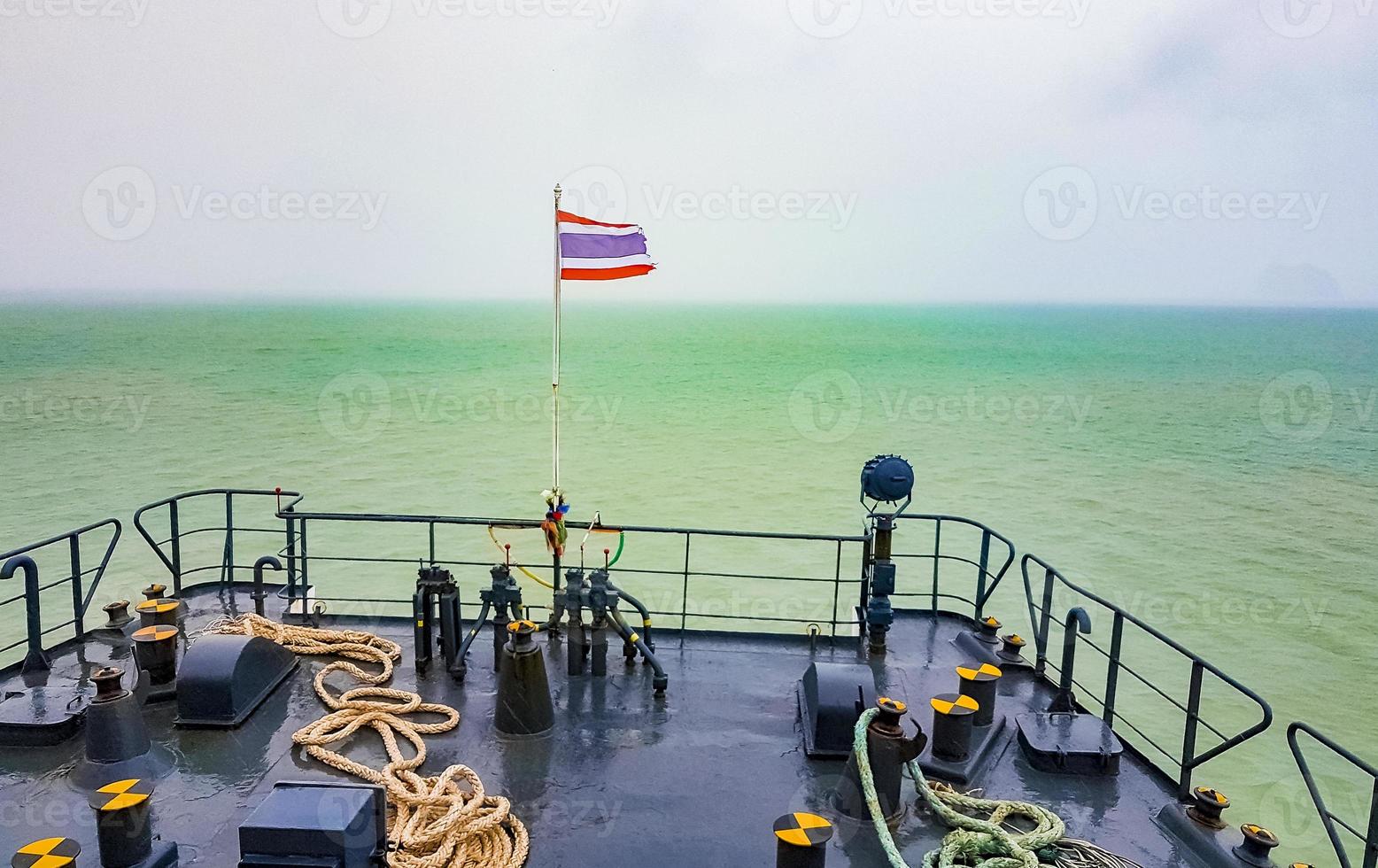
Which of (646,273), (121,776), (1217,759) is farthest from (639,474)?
(121,776)

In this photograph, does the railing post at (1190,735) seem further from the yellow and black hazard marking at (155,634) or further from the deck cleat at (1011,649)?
the yellow and black hazard marking at (155,634)

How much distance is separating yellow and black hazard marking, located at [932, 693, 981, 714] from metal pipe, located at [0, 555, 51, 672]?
6.49 metres

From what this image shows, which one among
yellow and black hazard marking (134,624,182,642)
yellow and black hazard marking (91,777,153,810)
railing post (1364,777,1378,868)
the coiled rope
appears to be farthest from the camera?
yellow and black hazard marking (134,624,182,642)

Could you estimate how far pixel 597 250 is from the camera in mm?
7281

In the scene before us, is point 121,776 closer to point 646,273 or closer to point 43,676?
point 43,676

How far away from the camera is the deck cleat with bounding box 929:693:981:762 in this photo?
17.5 ft

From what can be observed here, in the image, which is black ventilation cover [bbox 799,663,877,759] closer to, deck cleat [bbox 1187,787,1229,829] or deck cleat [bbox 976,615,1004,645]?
deck cleat [bbox 1187,787,1229,829]

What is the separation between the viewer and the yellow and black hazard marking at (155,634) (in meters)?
6.04

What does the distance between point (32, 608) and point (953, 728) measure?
682 centimetres

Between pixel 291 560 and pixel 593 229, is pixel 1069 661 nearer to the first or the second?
pixel 593 229

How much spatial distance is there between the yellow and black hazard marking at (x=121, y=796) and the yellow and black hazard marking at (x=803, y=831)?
3.02 meters

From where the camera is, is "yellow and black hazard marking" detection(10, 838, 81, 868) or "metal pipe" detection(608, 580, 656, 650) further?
"metal pipe" detection(608, 580, 656, 650)

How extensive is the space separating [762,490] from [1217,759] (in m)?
17.6

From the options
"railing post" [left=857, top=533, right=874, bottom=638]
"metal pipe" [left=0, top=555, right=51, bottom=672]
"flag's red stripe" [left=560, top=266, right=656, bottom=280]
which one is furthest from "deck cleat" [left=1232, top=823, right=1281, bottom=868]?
"metal pipe" [left=0, top=555, right=51, bottom=672]
